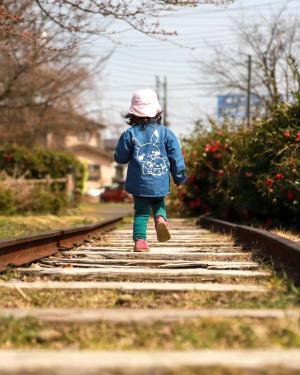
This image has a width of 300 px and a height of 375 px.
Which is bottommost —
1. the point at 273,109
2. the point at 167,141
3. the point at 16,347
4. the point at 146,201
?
the point at 16,347

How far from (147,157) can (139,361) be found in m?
4.09

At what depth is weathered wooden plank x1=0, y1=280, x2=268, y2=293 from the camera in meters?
4.34

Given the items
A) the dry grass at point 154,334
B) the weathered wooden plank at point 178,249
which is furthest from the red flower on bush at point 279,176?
the dry grass at point 154,334

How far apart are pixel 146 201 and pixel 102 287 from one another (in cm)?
247

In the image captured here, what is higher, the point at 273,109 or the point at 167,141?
the point at 273,109

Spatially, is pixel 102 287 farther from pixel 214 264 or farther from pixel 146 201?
pixel 146 201

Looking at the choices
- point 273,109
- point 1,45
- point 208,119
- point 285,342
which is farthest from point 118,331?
point 208,119

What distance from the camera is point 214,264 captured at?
5539 millimetres

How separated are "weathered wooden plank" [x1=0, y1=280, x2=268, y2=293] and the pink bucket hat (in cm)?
241

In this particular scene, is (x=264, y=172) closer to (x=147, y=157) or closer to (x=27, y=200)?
(x=147, y=157)

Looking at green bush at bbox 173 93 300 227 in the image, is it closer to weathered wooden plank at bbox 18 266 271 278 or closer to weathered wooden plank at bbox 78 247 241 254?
weathered wooden plank at bbox 78 247 241 254

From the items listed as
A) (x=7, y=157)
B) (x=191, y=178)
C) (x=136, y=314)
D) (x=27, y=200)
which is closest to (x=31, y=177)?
(x=7, y=157)

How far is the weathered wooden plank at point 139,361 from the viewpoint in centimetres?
263

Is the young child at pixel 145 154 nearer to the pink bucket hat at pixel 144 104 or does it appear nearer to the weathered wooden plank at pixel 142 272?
the pink bucket hat at pixel 144 104
